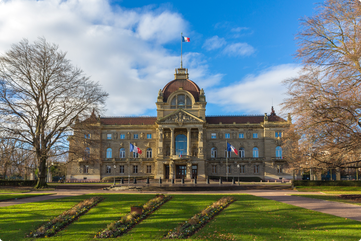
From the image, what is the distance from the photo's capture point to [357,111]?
21109mm

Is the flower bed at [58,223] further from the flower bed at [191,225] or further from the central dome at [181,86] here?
the central dome at [181,86]

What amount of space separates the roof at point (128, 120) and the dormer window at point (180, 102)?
8556 mm

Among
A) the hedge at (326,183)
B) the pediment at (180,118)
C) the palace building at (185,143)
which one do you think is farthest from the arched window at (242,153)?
the hedge at (326,183)

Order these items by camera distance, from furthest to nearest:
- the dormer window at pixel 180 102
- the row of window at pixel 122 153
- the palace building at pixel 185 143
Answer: the row of window at pixel 122 153 → the dormer window at pixel 180 102 → the palace building at pixel 185 143

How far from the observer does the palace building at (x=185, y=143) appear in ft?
212

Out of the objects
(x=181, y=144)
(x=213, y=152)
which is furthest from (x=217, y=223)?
(x=213, y=152)

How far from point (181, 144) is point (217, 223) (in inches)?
2082

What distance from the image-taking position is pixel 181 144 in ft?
221

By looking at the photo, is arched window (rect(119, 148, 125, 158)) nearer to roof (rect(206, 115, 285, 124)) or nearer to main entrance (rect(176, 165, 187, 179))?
main entrance (rect(176, 165, 187, 179))

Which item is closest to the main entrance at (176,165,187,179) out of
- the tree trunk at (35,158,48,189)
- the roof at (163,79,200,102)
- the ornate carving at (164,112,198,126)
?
the ornate carving at (164,112,198,126)

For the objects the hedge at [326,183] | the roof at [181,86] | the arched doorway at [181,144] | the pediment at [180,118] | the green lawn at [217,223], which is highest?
the roof at [181,86]

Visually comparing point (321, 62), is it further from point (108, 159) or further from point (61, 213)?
point (108, 159)

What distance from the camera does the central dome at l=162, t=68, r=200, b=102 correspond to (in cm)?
6950

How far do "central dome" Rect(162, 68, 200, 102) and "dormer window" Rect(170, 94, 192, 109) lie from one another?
2.04 m
